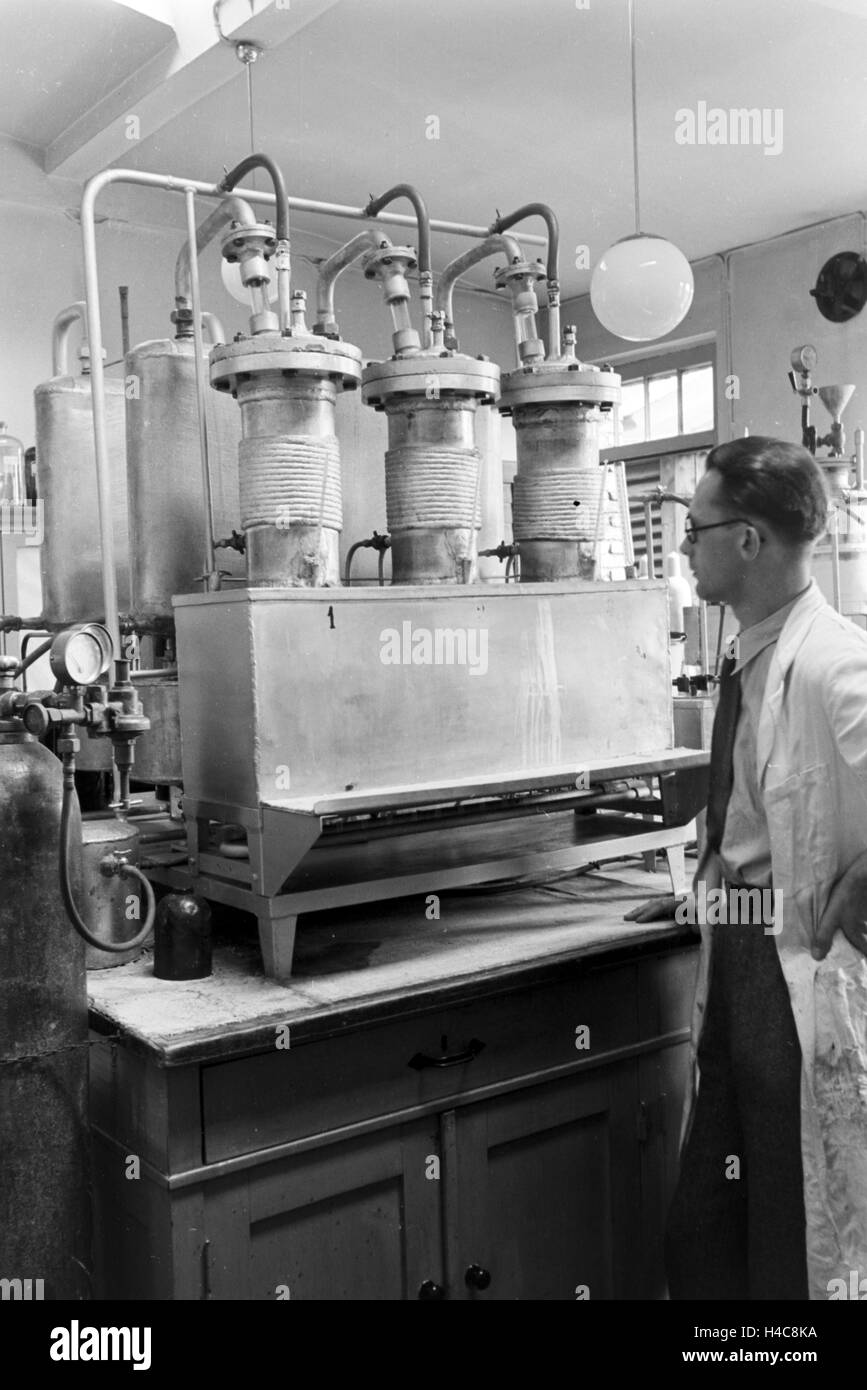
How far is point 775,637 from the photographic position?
193 cm

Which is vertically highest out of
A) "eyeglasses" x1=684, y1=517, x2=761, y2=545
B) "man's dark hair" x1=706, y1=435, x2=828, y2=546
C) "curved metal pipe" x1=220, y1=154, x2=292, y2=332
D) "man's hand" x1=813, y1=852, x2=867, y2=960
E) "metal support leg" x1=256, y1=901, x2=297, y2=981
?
"curved metal pipe" x1=220, y1=154, x2=292, y2=332

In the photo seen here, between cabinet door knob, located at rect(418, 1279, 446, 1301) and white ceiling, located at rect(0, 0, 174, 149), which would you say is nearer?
cabinet door knob, located at rect(418, 1279, 446, 1301)

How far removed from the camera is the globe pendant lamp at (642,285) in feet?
11.9

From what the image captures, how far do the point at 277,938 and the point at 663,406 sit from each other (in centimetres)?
628

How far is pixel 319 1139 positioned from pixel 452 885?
529mm

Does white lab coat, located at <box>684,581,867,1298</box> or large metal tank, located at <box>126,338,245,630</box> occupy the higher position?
large metal tank, located at <box>126,338,245,630</box>

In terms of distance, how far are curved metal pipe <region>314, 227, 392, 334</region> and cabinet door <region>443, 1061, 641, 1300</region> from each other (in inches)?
60.1

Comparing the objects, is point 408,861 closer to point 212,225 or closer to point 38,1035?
point 38,1035

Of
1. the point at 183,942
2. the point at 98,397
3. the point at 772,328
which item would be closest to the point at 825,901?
the point at 183,942

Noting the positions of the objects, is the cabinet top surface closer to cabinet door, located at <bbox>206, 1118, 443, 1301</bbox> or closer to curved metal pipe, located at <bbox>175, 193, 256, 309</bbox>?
cabinet door, located at <bbox>206, 1118, 443, 1301</bbox>

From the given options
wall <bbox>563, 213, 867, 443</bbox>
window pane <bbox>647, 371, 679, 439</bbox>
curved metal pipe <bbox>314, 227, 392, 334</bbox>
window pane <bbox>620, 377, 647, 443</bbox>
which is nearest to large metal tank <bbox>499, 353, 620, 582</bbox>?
curved metal pipe <bbox>314, 227, 392, 334</bbox>

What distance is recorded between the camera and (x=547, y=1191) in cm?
216

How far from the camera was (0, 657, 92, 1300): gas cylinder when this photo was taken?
1.77 meters
